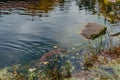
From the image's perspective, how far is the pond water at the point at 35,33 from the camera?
625 inches

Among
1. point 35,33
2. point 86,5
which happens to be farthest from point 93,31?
point 86,5

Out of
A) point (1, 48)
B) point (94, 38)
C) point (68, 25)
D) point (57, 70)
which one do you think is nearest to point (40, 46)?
point (1, 48)

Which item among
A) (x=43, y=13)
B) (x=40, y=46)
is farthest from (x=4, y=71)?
(x=43, y=13)

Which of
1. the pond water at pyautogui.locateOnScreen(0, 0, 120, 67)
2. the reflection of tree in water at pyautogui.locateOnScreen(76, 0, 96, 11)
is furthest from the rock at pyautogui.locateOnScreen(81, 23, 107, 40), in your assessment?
the reflection of tree in water at pyautogui.locateOnScreen(76, 0, 96, 11)

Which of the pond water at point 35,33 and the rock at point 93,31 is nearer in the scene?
the pond water at point 35,33

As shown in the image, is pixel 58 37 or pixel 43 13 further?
pixel 43 13

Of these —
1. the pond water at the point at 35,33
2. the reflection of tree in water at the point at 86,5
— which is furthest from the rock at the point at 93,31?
the reflection of tree in water at the point at 86,5

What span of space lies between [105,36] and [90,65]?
7.17m

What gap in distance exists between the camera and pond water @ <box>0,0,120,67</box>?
15883 millimetres

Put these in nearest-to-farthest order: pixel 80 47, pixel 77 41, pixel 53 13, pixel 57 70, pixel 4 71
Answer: pixel 57 70 < pixel 4 71 < pixel 80 47 < pixel 77 41 < pixel 53 13

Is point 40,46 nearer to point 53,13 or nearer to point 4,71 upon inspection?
point 4,71

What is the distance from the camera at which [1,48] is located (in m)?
17.1

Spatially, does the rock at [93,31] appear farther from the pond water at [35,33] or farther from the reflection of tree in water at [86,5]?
the reflection of tree in water at [86,5]

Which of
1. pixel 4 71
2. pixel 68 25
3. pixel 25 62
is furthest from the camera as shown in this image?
pixel 68 25
